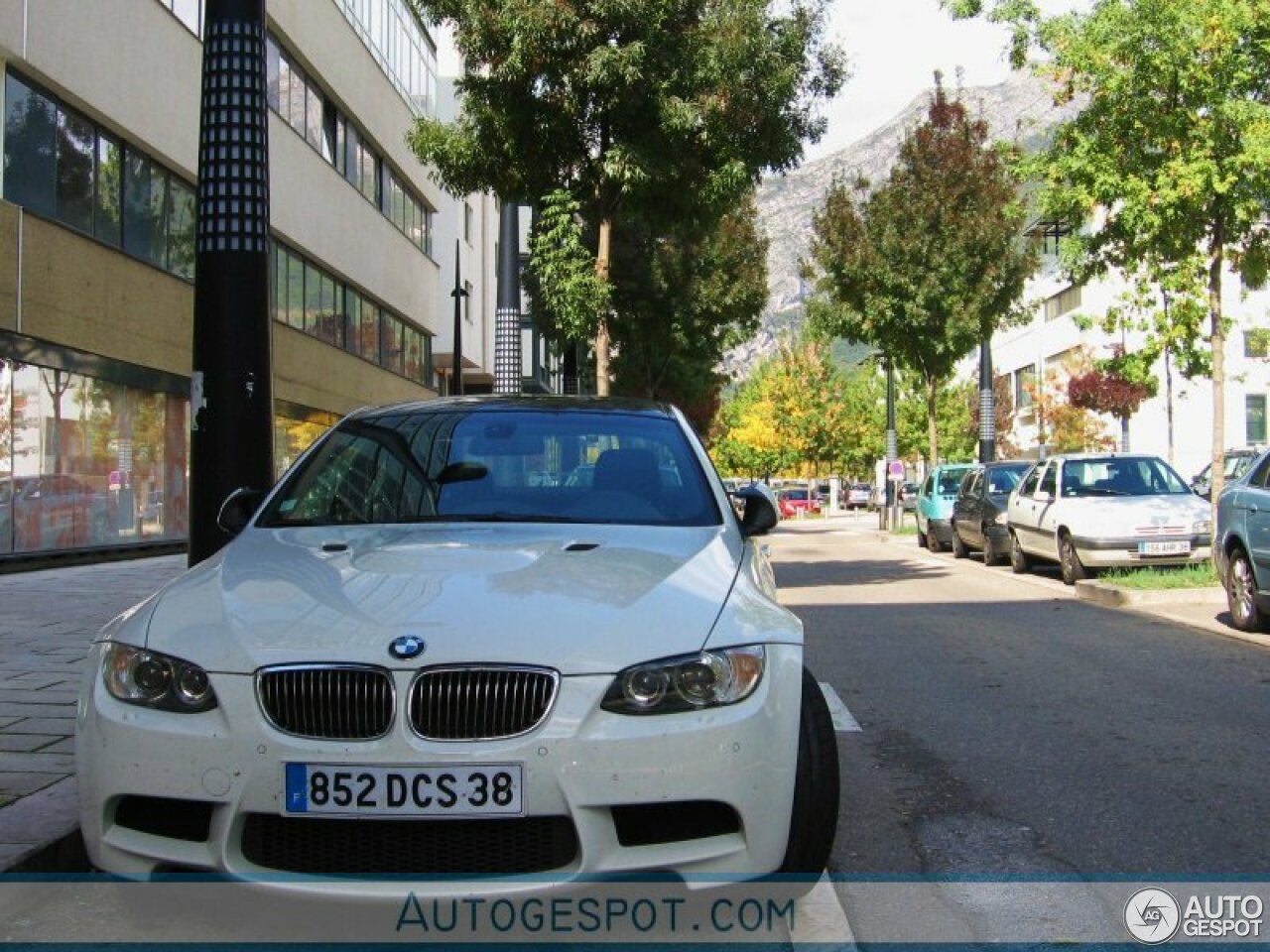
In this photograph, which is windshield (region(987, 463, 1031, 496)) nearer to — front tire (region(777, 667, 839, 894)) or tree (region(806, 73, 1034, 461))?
tree (region(806, 73, 1034, 461))

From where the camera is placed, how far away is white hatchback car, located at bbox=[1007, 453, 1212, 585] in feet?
51.1

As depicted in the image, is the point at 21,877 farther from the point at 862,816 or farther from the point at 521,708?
the point at 862,816

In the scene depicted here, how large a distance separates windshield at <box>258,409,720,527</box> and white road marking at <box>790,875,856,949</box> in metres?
1.31

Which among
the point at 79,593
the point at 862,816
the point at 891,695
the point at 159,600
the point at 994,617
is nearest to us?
the point at 159,600

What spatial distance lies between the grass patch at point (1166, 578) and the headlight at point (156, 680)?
1171 centimetres

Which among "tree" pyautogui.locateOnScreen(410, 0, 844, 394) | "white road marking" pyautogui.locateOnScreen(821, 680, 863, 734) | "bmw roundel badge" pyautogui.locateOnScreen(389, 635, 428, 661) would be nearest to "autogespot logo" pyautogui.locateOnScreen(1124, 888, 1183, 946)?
"bmw roundel badge" pyautogui.locateOnScreen(389, 635, 428, 661)

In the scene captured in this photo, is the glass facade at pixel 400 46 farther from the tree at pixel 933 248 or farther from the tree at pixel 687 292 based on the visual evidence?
the tree at pixel 933 248

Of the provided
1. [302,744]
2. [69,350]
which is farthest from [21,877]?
[69,350]

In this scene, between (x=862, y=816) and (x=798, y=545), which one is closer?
(x=862, y=816)

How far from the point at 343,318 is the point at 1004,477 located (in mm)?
16186

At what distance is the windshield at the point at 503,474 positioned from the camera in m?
4.70

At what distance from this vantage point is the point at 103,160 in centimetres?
1822

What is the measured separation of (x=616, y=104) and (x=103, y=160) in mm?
7125

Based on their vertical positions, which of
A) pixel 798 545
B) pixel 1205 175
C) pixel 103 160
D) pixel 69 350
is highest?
pixel 103 160
